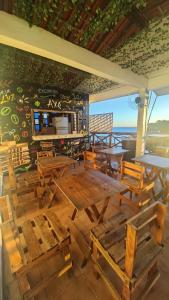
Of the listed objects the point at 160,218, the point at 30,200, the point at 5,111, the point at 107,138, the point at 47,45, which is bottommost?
the point at 30,200

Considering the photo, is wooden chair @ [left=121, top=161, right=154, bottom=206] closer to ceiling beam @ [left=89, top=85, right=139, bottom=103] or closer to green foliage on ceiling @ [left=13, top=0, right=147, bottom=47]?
green foliage on ceiling @ [left=13, top=0, right=147, bottom=47]

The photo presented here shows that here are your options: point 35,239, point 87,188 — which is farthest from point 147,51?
point 35,239

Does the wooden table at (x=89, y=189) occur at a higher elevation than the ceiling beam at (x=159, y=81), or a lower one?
lower

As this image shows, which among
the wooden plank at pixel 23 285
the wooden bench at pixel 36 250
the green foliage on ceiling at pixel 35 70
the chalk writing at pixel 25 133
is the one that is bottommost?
the wooden plank at pixel 23 285

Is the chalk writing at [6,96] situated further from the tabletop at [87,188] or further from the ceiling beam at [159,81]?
the ceiling beam at [159,81]

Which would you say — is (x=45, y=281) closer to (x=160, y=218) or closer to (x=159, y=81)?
(x=160, y=218)

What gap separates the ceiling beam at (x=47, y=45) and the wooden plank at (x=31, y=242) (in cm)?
218

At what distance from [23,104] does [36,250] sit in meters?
3.75

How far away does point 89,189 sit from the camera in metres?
1.62

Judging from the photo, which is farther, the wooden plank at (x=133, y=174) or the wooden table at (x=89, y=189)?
the wooden plank at (x=133, y=174)

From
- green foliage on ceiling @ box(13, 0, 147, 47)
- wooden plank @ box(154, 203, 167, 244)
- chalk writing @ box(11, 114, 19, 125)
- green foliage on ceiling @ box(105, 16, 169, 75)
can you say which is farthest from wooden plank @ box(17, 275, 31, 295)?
chalk writing @ box(11, 114, 19, 125)

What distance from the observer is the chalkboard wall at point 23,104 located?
3605 mm

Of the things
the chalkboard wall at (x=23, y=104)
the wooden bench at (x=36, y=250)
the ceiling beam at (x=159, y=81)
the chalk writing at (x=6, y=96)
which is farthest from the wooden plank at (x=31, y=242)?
the ceiling beam at (x=159, y=81)

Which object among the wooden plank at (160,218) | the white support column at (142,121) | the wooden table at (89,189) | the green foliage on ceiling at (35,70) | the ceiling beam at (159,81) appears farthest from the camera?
the white support column at (142,121)
